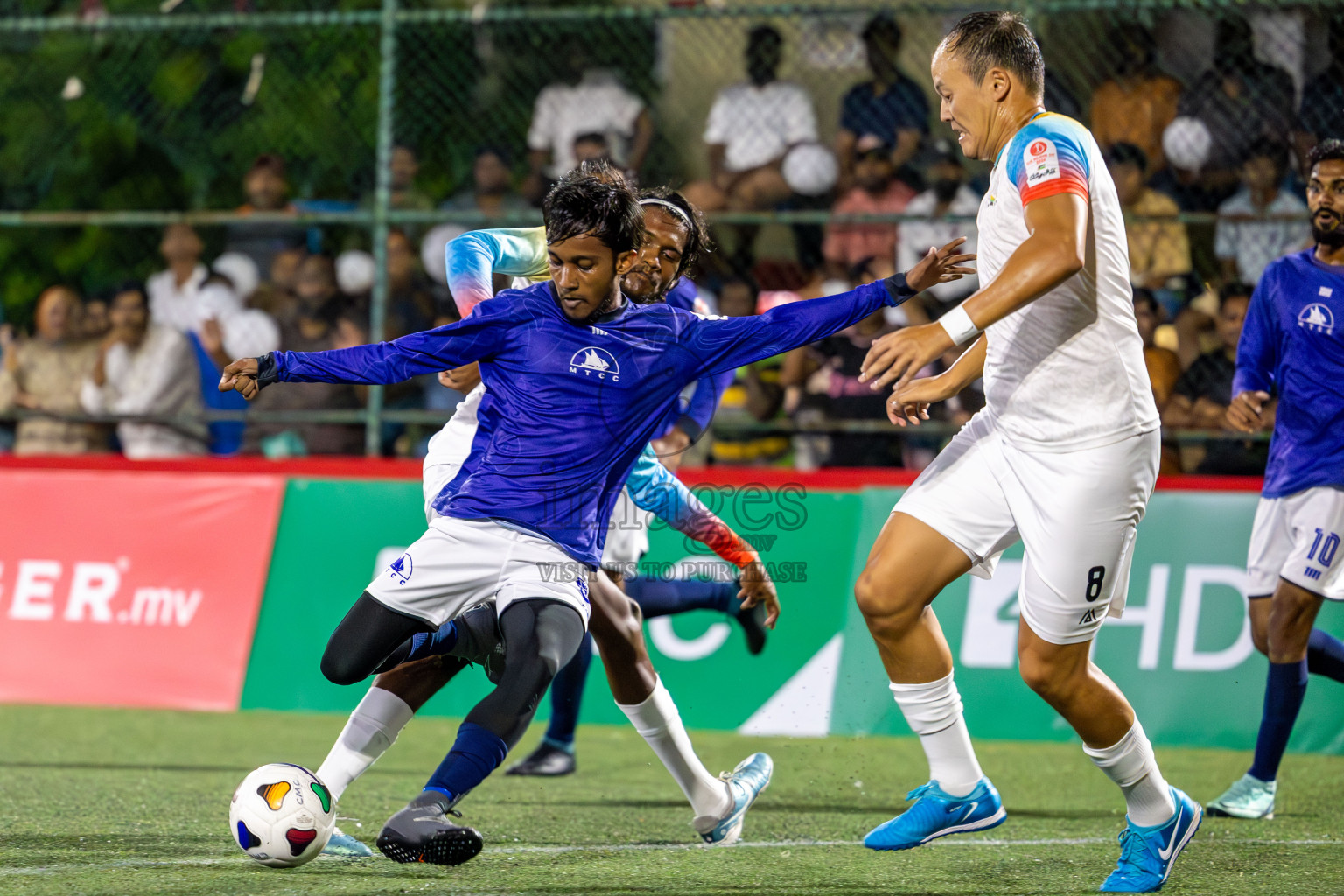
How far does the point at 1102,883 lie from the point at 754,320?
1.76 meters

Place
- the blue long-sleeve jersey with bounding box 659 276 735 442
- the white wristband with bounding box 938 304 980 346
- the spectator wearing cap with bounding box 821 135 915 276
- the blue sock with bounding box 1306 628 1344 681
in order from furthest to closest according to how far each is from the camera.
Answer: the spectator wearing cap with bounding box 821 135 915 276 < the blue sock with bounding box 1306 628 1344 681 < the blue long-sleeve jersey with bounding box 659 276 735 442 < the white wristband with bounding box 938 304 980 346

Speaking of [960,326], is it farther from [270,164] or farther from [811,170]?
[270,164]

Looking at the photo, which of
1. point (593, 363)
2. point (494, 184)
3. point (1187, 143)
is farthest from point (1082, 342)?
point (494, 184)

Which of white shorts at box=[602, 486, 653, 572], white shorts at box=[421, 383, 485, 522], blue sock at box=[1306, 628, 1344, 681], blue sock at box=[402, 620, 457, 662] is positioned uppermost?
white shorts at box=[421, 383, 485, 522]

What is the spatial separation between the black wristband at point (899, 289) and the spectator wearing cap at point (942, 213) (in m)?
4.14

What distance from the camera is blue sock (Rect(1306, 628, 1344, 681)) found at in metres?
5.77

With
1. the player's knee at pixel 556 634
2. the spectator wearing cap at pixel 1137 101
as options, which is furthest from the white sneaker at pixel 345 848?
the spectator wearing cap at pixel 1137 101

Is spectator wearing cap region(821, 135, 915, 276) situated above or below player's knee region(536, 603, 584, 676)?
above

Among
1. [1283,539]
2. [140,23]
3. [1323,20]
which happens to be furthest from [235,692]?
[1323,20]

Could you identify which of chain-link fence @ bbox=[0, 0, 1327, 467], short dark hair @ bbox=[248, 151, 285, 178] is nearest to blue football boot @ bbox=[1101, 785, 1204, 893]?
chain-link fence @ bbox=[0, 0, 1327, 467]

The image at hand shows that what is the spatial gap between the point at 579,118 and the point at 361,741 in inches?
235

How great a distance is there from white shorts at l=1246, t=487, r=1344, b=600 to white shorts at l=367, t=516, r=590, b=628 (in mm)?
2846

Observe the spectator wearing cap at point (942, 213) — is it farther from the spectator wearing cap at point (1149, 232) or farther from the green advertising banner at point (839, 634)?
the green advertising banner at point (839, 634)

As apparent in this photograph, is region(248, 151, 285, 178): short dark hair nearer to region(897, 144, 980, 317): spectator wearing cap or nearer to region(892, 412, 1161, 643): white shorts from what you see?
region(897, 144, 980, 317): spectator wearing cap
